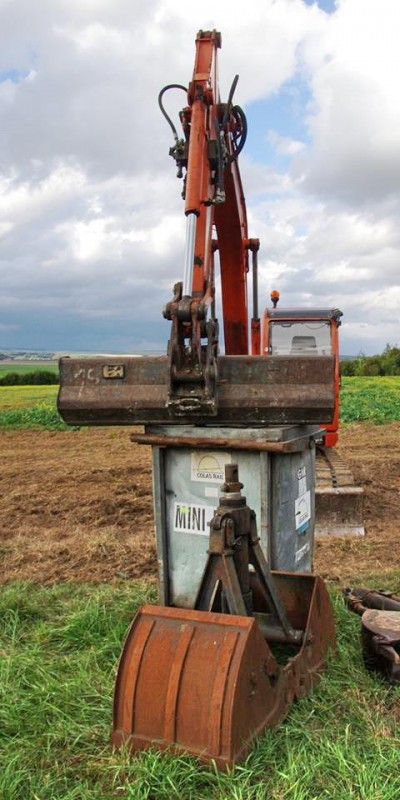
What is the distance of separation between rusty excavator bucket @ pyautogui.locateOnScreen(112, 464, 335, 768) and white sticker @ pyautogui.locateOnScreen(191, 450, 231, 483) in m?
0.97

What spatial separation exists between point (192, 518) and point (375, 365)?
165 feet

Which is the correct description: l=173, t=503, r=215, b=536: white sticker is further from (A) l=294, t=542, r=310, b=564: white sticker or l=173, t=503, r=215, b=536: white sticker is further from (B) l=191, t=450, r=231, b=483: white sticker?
(A) l=294, t=542, r=310, b=564: white sticker

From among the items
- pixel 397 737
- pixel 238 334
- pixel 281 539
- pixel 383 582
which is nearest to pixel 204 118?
pixel 238 334

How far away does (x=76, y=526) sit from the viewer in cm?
762

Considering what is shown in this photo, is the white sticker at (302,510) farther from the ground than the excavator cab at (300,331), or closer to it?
closer to it

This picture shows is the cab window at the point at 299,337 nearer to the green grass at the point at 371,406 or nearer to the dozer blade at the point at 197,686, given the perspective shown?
the dozer blade at the point at 197,686

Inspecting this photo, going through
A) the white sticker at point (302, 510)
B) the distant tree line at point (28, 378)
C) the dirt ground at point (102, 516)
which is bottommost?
the dirt ground at point (102, 516)

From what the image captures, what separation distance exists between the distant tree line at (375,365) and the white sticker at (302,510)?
153ft

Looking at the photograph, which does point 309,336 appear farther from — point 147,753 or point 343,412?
point 343,412

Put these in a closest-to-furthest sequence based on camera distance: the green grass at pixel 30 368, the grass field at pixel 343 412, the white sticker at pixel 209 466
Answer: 1. the white sticker at pixel 209 466
2. the grass field at pixel 343 412
3. the green grass at pixel 30 368

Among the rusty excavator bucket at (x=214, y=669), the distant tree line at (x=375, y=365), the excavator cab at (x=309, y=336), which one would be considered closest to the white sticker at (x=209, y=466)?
the rusty excavator bucket at (x=214, y=669)

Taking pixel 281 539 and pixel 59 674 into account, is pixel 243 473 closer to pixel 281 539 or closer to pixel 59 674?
pixel 281 539

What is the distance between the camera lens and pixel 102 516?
8008 millimetres

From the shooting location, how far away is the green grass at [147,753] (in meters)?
2.67
